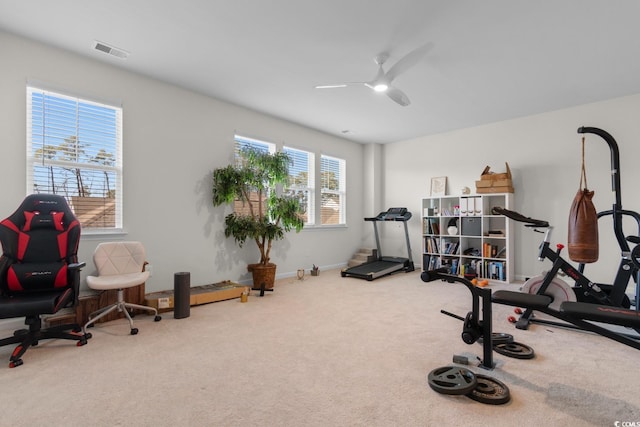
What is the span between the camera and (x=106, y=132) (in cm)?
363

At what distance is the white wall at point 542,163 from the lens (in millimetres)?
4492

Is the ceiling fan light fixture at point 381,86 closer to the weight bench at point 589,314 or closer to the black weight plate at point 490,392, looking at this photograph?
the weight bench at point 589,314

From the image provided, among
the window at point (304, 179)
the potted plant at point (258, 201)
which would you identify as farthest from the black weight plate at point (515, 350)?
the window at point (304, 179)

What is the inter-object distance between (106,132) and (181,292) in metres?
2.07

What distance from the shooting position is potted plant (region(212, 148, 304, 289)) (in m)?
4.44

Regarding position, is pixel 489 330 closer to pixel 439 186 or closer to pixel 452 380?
pixel 452 380

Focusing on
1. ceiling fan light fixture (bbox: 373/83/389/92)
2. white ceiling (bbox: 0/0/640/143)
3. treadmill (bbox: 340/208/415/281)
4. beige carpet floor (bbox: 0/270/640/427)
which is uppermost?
white ceiling (bbox: 0/0/640/143)

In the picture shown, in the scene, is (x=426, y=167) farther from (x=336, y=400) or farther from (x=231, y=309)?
(x=336, y=400)

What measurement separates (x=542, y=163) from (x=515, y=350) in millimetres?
3908

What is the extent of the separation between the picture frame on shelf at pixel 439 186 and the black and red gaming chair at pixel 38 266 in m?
5.85

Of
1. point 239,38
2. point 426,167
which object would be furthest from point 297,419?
point 426,167

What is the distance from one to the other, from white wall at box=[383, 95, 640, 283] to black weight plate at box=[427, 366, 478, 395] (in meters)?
4.04

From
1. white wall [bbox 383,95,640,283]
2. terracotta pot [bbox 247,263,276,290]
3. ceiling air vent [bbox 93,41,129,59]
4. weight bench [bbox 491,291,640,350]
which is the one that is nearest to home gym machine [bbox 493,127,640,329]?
weight bench [bbox 491,291,640,350]

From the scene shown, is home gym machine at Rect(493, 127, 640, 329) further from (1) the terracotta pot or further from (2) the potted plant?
(1) the terracotta pot
